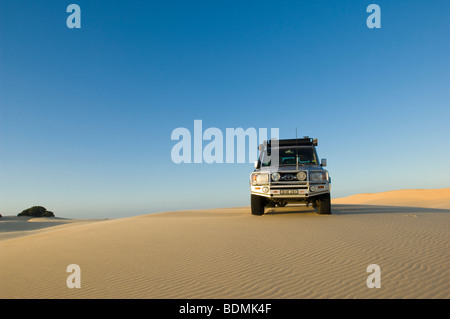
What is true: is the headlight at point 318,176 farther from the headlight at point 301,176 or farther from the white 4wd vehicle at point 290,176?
the headlight at point 301,176

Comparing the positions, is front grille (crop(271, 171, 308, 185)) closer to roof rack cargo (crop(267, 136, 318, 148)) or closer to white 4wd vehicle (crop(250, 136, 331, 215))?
white 4wd vehicle (crop(250, 136, 331, 215))

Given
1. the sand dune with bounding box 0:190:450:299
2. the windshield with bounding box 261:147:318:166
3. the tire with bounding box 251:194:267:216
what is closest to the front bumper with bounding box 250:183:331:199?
the tire with bounding box 251:194:267:216

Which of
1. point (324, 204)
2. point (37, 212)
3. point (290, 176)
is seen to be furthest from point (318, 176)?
point (37, 212)

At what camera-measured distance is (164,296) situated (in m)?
3.72

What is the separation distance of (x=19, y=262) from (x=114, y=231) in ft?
10.5

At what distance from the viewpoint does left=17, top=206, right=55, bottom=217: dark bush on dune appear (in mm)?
32634

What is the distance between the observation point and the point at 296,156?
11031 millimetres

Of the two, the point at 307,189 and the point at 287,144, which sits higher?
the point at 287,144

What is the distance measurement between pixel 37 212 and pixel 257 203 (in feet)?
105

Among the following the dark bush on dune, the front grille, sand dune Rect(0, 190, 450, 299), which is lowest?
the dark bush on dune

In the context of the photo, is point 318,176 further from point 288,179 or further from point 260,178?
point 260,178
